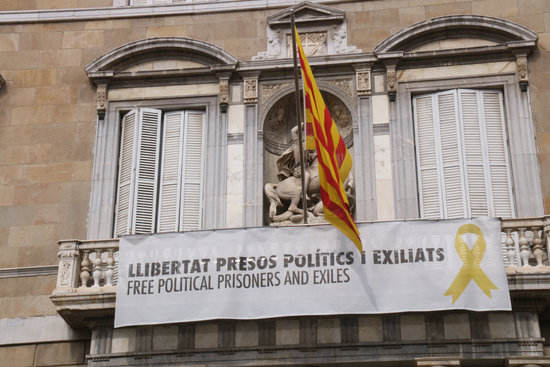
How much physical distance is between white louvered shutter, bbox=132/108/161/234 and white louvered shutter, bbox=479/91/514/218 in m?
6.85

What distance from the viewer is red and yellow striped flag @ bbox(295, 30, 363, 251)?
18.7m

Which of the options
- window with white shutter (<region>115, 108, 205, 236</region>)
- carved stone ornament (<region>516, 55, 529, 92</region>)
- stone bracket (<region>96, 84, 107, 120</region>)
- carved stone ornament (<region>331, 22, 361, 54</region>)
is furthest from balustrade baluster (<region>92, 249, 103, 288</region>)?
carved stone ornament (<region>516, 55, 529, 92</region>)

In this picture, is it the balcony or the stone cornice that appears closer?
the balcony

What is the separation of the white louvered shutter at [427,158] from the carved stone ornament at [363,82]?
1031 mm

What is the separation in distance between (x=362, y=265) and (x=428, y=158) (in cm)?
345

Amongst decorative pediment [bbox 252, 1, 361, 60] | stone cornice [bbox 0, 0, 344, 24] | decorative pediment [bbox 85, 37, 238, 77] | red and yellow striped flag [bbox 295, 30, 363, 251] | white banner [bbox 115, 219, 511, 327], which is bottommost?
white banner [bbox 115, 219, 511, 327]

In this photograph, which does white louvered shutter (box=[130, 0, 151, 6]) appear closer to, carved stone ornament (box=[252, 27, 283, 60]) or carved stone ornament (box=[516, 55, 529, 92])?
carved stone ornament (box=[252, 27, 283, 60])

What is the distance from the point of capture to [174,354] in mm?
19031

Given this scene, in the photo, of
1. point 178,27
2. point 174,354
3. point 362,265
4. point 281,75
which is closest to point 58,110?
point 178,27

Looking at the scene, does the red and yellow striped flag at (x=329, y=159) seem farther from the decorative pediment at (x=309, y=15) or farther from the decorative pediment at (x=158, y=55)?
the decorative pediment at (x=158, y=55)

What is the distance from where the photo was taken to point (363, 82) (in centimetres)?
2181

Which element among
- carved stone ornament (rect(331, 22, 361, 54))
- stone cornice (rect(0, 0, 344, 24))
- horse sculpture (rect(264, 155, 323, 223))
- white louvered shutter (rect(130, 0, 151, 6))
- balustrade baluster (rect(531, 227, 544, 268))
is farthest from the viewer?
white louvered shutter (rect(130, 0, 151, 6))

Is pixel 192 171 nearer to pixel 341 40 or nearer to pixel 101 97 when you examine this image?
pixel 101 97

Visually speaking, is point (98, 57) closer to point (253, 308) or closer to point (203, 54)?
point (203, 54)
